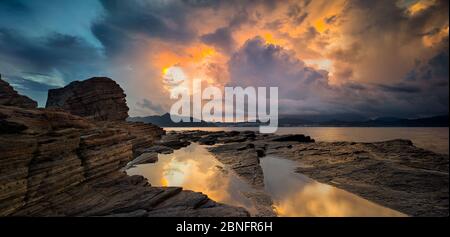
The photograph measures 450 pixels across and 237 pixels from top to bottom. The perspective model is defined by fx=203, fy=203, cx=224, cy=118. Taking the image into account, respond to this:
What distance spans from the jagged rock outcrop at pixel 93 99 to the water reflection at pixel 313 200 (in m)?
48.3

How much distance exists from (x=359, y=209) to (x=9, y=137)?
20824 mm

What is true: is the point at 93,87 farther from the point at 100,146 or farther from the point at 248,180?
the point at 248,180

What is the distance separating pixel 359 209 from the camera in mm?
13062

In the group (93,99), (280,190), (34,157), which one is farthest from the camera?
(93,99)

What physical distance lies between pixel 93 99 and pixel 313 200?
55449mm

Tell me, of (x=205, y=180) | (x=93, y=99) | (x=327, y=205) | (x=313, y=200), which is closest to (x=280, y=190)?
(x=313, y=200)

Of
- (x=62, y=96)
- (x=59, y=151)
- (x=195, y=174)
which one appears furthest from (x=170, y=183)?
(x=62, y=96)

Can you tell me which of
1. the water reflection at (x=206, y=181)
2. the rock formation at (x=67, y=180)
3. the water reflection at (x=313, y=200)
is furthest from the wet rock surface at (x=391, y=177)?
the rock formation at (x=67, y=180)

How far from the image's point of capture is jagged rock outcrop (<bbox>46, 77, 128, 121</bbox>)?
5072 centimetres

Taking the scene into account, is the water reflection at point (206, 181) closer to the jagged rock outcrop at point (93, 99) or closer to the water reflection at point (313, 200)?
the water reflection at point (313, 200)

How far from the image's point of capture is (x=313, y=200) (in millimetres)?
14586

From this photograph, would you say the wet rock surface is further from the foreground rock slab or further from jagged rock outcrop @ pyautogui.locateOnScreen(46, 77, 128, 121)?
jagged rock outcrop @ pyautogui.locateOnScreen(46, 77, 128, 121)

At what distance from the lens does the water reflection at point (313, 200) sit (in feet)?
41.6

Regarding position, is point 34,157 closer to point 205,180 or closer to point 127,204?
point 127,204
